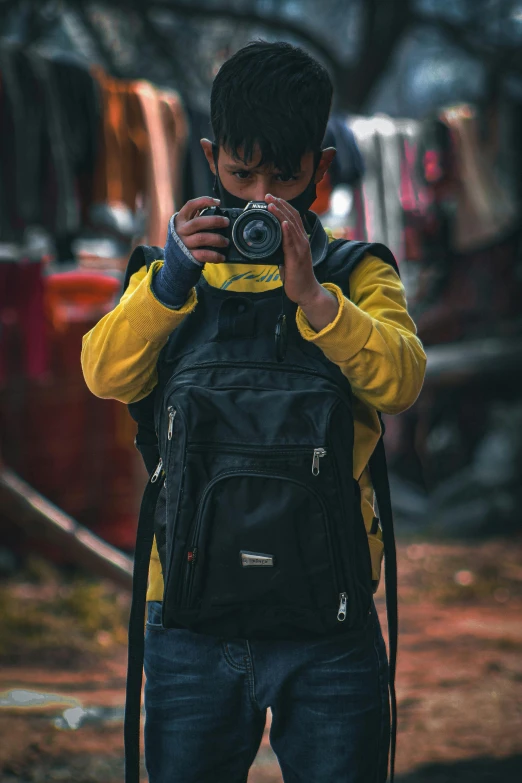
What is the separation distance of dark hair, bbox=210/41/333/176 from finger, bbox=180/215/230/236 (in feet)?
0.48

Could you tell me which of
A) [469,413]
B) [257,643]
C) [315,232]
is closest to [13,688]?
[257,643]

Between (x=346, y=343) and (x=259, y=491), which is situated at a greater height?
(x=346, y=343)

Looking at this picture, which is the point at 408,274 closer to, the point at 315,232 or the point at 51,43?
the point at 315,232

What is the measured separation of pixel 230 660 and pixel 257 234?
2.32 ft

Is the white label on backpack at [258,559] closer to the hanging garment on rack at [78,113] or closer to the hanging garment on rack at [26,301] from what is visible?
the hanging garment on rack at [78,113]

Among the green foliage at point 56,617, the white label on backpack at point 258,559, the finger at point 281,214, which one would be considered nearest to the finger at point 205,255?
the finger at point 281,214

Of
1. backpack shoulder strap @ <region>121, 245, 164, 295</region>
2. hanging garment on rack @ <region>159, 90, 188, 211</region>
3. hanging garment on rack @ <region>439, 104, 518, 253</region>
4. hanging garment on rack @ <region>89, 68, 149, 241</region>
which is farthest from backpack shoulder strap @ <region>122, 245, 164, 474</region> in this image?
hanging garment on rack @ <region>439, 104, 518, 253</region>

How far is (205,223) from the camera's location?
1.39 meters

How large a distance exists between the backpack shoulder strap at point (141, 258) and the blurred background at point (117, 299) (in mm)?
2200

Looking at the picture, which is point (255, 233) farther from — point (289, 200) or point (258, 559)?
point (258, 559)

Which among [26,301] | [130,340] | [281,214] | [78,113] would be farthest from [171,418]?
[26,301]

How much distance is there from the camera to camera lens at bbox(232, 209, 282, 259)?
136 centimetres

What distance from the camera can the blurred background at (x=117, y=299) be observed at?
3766 mm

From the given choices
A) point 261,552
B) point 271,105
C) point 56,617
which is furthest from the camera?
point 56,617
